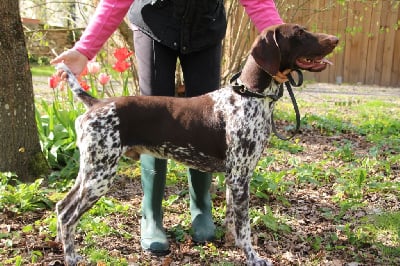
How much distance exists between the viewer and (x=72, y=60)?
3.12 m

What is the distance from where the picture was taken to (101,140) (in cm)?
301

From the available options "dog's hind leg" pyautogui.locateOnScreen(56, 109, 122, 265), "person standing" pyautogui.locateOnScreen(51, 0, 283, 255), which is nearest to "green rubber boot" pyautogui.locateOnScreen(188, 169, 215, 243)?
"person standing" pyautogui.locateOnScreen(51, 0, 283, 255)

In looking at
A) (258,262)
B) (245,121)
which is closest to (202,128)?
(245,121)

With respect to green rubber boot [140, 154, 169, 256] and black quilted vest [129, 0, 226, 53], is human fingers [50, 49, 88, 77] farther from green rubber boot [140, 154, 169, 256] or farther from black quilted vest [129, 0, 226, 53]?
green rubber boot [140, 154, 169, 256]

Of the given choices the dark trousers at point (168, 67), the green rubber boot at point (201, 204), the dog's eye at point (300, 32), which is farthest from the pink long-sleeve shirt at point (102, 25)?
the green rubber boot at point (201, 204)

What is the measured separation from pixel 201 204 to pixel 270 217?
58 cm

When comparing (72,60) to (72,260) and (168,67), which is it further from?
(72,260)

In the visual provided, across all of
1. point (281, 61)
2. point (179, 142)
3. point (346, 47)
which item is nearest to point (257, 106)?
point (281, 61)

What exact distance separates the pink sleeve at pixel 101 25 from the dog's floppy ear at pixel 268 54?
93 cm

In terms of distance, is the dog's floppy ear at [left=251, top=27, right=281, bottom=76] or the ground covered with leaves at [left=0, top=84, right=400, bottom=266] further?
the ground covered with leaves at [left=0, top=84, right=400, bottom=266]

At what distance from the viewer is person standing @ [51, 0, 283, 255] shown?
10.4 ft

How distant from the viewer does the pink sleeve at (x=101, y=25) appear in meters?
3.15

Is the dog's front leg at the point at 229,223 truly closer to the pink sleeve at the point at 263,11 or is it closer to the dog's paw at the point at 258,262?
the dog's paw at the point at 258,262

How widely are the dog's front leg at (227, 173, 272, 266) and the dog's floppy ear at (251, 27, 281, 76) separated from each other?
737 mm
